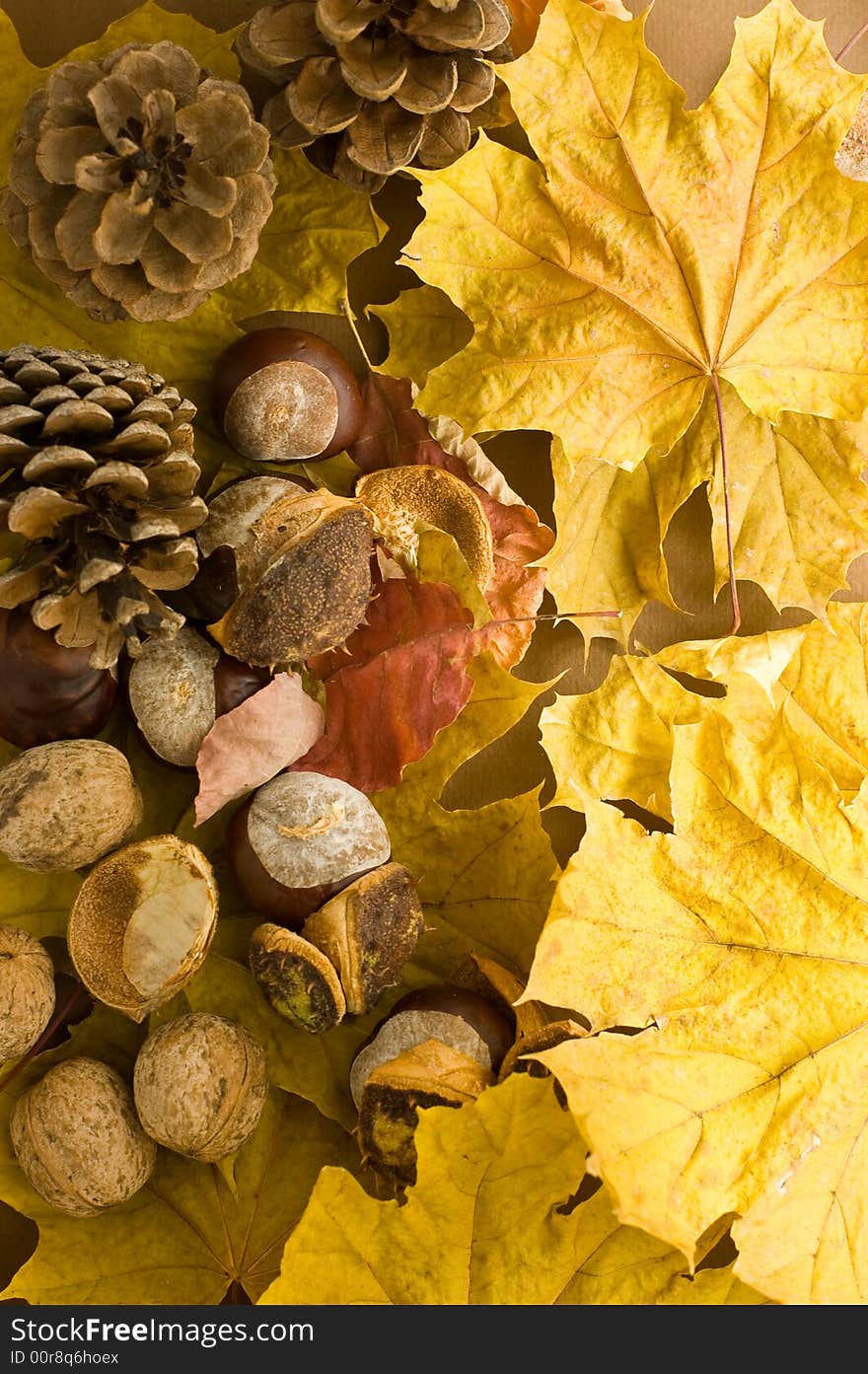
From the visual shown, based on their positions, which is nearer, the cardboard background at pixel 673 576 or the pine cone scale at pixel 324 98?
the pine cone scale at pixel 324 98

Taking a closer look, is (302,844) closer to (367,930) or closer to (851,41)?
(367,930)

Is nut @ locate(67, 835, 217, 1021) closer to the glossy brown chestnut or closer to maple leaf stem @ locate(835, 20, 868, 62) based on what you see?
the glossy brown chestnut

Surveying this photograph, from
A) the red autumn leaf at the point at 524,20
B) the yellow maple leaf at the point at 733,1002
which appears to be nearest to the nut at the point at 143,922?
the yellow maple leaf at the point at 733,1002

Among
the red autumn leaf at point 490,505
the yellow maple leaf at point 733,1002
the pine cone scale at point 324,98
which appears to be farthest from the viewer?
the red autumn leaf at point 490,505

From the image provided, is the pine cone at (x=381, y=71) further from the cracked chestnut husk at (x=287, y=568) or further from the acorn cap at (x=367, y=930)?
the acorn cap at (x=367, y=930)

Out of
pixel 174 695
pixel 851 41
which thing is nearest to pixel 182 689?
pixel 174 695

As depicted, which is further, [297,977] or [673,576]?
[673,576]

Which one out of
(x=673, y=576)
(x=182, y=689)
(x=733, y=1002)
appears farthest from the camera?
(x=673, y=576)
